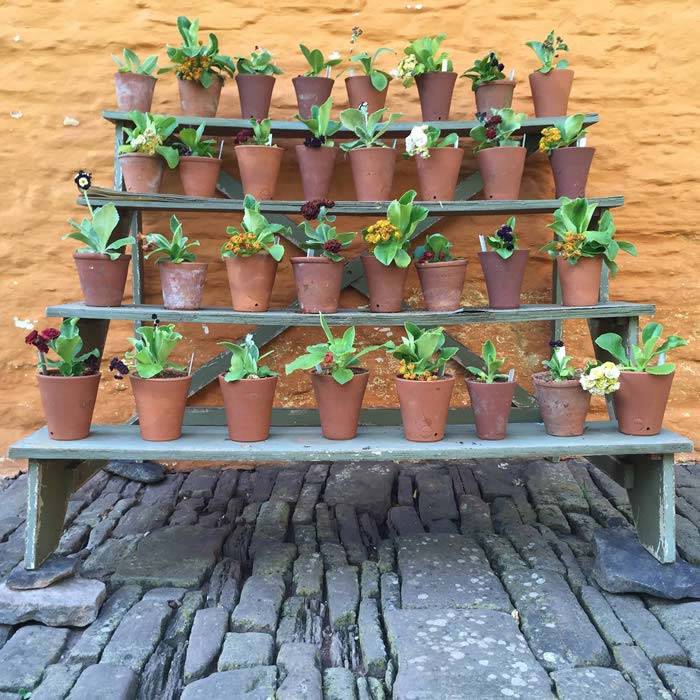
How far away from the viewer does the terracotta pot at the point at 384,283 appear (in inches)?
107

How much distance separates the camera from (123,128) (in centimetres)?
304

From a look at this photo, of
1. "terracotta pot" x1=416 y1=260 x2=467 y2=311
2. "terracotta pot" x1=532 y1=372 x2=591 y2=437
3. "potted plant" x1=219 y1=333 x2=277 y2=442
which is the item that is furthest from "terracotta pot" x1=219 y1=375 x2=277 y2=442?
"terracotta pot" x1=532 y1=372 x2=591 y2=437

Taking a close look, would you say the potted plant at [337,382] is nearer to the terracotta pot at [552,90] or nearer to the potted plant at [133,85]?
the potted plant at [133,85]

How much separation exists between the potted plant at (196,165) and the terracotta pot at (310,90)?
435mm

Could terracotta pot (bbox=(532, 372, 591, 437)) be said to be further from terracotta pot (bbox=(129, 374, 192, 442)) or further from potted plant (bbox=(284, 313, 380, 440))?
terracotta pot (bbox=(129, 374, 192, 442))

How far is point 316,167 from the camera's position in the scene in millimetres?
2930

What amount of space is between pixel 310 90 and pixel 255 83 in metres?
0.23

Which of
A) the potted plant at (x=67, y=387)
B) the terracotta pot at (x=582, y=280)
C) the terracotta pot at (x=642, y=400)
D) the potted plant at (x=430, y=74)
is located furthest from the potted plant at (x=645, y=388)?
the potted plant at (x=67, y=387)

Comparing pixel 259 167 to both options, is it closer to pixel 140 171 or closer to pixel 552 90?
pixel 140 171

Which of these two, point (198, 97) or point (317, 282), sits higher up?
→ point (198, 97)

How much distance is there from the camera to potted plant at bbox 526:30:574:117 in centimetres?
312

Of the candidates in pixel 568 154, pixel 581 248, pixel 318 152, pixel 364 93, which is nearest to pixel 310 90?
pixel 364 93

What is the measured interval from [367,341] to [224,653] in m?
1.84

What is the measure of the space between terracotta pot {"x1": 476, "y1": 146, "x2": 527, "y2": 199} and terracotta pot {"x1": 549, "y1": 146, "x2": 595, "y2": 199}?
15 cm
